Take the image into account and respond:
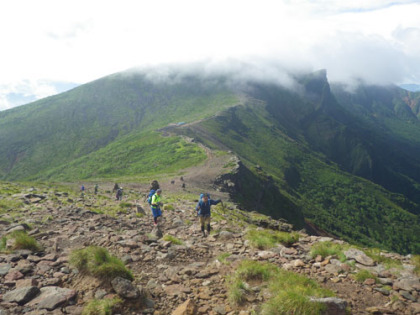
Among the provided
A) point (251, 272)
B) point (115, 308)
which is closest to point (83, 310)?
point (115, 308)

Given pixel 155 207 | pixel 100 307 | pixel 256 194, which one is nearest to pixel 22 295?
pixel 100 307

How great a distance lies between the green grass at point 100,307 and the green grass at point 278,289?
305cm

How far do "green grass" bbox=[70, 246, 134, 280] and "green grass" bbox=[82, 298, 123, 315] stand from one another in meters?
1.04

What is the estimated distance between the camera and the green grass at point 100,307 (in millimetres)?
6219

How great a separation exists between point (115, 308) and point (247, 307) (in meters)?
3.37

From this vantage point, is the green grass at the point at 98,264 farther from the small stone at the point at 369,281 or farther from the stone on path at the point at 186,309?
the small stone at the point at 369,281

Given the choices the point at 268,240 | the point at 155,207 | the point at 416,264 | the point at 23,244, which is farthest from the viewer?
the point at 155,207

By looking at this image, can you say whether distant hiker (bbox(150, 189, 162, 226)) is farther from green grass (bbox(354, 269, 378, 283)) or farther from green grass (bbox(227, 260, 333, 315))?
green grass (bbox(354, 269, 378, 283))

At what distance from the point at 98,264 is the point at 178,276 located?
101 inches

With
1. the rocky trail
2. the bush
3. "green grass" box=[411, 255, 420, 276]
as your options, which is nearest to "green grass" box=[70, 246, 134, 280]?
the rocky trail

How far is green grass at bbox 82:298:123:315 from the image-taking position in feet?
20.4

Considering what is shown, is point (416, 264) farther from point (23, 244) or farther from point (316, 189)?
point (316, 189)

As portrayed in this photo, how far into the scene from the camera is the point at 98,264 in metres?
7.84

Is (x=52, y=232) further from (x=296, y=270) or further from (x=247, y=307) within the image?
(x=296, y=270)
